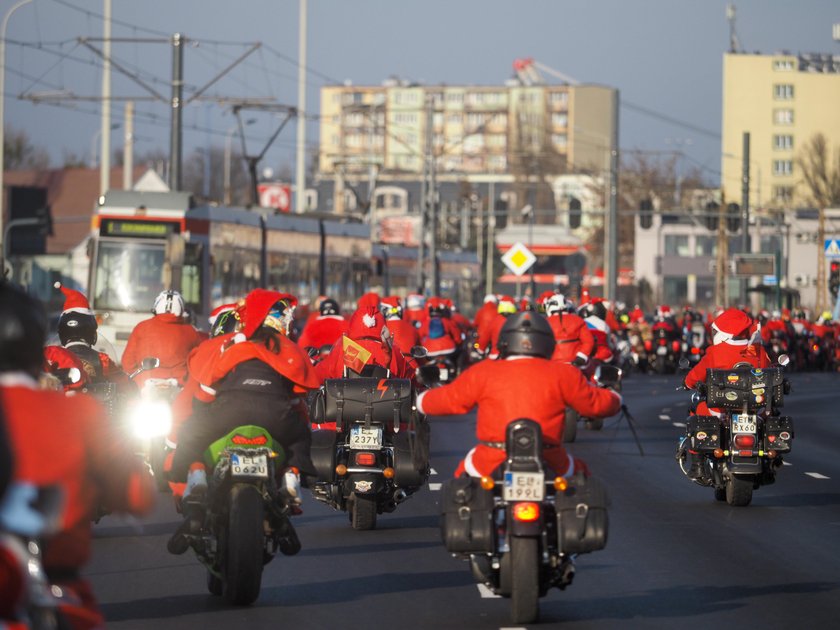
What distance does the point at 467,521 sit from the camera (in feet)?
29.5

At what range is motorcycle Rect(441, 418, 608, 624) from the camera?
8898mm

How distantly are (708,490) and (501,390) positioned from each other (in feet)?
26.9

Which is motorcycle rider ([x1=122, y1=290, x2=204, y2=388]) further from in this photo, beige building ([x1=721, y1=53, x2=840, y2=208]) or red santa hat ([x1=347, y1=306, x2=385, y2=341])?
beige building ([x1=721, y1=53, x2=840, y2=208])

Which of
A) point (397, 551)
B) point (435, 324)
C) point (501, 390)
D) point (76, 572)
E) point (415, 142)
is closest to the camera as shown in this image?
point (76, 572)

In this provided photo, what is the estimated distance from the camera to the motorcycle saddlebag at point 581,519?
891cm

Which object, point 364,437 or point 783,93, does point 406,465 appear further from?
point 783,93

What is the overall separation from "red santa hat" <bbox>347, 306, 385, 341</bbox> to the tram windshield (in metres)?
20.0

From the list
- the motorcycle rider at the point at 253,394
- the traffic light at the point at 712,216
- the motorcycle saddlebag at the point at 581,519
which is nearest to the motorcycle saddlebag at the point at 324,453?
Answer: the motorcycle rider at the point at 253,394

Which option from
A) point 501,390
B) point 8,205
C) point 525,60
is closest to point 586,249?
point 8,205

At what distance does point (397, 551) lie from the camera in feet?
41.1

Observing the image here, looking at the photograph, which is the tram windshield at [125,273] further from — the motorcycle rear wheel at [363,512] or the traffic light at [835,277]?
the traffic light at [835,277]

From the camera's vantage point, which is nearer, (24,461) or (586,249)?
(24,461)

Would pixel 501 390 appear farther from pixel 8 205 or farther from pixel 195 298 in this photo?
pixel 8 205

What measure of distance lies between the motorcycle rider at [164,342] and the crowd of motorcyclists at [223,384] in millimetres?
11
